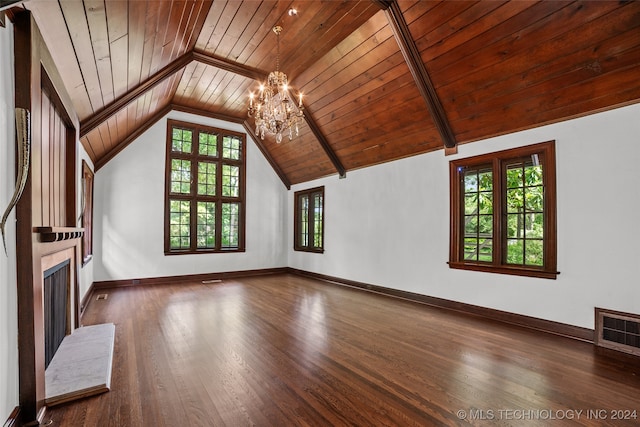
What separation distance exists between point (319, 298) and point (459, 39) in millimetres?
4198

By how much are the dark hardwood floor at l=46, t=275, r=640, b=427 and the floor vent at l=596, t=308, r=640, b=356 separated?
0.37 feet

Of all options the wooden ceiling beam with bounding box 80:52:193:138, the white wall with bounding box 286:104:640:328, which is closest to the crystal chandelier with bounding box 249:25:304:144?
the wooden ceiling beam with bounding box 80:52:193:138

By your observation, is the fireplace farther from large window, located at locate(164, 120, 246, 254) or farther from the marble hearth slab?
large window, located at locate(164, 120, 246, 254)

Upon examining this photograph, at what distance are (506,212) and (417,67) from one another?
221 centimetres

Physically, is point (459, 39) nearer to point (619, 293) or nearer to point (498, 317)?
point (619, 293)

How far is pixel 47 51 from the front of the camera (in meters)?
2.32

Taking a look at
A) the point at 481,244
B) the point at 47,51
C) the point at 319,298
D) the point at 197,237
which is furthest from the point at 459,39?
the point at 197,237

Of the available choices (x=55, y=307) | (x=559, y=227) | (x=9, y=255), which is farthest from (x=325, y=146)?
(x=9, y=255)

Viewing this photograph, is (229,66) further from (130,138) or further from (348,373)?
(348,373)

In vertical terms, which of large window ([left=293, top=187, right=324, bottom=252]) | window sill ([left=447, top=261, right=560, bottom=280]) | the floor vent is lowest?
the floor vent

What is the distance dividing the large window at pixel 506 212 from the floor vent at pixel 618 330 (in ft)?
1.98

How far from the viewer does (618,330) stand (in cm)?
307

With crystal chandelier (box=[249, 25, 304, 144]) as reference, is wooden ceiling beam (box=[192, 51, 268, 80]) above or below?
above

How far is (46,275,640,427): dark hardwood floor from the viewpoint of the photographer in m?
2.01
